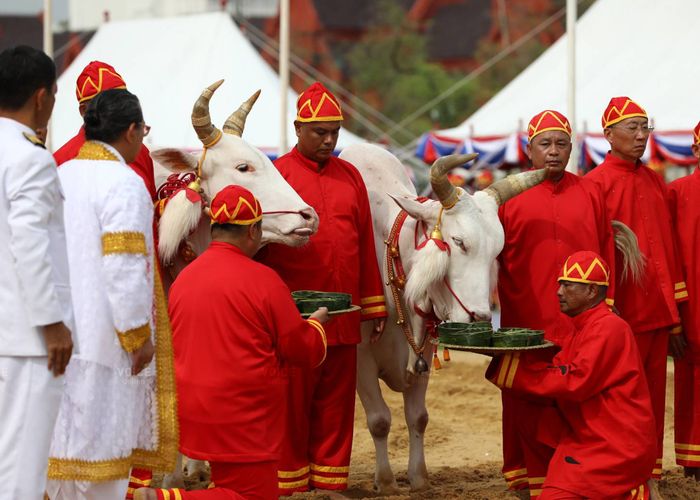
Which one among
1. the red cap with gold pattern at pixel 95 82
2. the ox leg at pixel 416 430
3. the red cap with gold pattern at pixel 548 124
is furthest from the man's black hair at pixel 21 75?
the ox leg at pixel 416 430

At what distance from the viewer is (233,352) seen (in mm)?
5105

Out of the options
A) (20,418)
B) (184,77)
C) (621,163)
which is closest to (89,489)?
(20,418)

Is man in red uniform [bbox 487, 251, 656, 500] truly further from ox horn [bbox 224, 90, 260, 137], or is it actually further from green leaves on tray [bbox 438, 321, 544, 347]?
ox horn [bbox 224, 90, 260, 137]

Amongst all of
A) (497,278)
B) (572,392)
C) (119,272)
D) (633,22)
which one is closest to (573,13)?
(633,22)

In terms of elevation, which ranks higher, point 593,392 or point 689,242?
point 689,242

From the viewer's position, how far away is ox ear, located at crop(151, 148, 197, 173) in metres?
6.34

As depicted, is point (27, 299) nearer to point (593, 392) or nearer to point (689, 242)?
point (593, 392)

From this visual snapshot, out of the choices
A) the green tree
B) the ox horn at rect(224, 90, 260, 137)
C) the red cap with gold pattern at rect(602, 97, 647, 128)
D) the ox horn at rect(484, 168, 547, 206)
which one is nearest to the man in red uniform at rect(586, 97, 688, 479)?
the red cap with gold pattern at rect(602, 97, 647, 128)

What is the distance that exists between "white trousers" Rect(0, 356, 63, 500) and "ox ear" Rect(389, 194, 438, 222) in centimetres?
288

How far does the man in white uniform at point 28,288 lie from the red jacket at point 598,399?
100 inches

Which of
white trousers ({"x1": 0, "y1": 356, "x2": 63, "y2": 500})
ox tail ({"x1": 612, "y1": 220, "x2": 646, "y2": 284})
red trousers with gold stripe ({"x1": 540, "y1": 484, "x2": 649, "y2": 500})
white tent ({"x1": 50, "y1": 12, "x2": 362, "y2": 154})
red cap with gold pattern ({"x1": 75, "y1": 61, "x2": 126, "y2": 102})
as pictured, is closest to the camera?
white trousers ({"x1": 0, "y1": 356, "x2": 63, "y2": 500})

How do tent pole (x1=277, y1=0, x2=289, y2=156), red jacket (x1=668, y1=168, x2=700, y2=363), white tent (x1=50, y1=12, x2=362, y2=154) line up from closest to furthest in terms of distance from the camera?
red jacket (x1=668, y1=168, x2=700, y2=363)
tent pole (x1=277, y1=0, x2=289, y2=156)
white tent (x1=50, y1=12, x2=362, y2=154)

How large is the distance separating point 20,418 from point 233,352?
3.82ft

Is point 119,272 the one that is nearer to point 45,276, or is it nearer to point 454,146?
point 45,276
